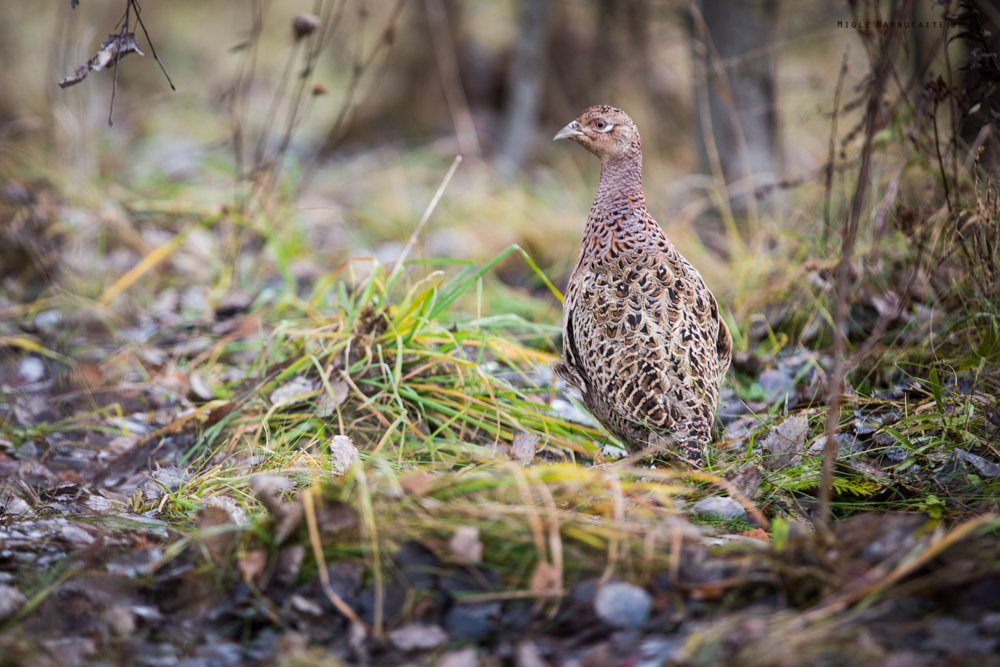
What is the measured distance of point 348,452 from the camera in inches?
115

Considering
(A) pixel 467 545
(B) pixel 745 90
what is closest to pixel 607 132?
(A) pixel 467 545

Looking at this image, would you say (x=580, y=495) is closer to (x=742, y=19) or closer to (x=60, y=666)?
(x=60, y=666)

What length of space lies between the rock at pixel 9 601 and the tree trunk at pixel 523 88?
20.0 feet

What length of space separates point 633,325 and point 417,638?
5.09ft

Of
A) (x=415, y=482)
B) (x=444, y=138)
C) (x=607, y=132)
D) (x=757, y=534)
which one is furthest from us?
(x=444, y=138)

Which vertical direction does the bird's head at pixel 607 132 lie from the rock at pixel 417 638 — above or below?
above

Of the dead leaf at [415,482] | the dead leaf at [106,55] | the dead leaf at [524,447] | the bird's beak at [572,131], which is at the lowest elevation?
the dead leaf at [524,447]

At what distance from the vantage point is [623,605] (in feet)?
6.83

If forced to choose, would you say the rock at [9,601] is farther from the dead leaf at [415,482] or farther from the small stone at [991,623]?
the small stone at [991,623]

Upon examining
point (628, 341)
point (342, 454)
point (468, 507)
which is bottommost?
point (342, 454)

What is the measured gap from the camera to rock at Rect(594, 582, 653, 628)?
6.80 ft

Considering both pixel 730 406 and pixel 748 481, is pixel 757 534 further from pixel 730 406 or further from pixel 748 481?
pixel 730 406

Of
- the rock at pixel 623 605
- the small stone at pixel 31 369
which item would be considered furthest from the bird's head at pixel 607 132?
the small stone at pixel 31 369

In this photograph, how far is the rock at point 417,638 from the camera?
205cm
